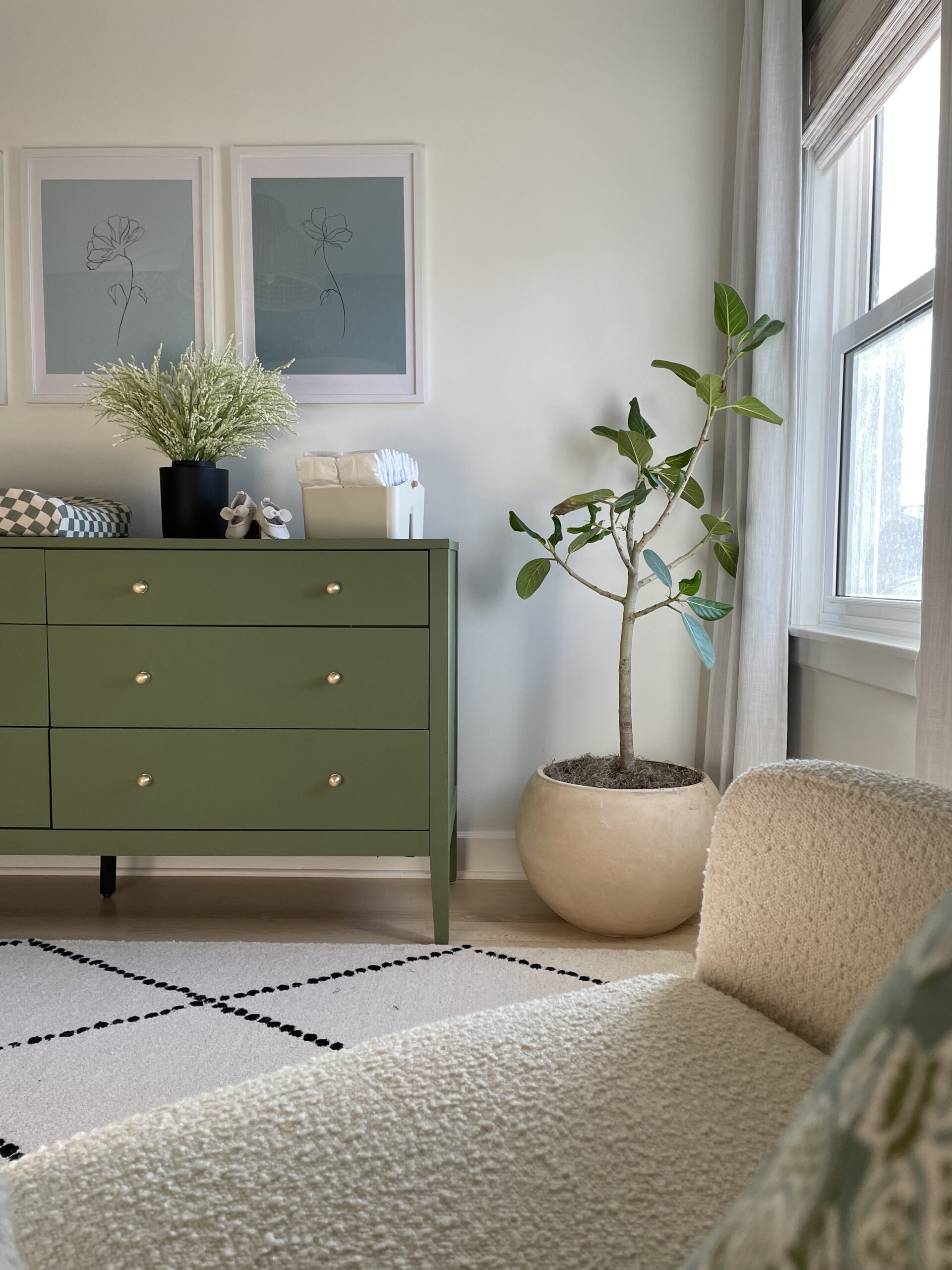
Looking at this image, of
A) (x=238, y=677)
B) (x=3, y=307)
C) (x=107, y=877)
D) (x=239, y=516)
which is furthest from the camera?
(x=3, y=307)

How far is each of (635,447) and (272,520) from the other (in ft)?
2.86

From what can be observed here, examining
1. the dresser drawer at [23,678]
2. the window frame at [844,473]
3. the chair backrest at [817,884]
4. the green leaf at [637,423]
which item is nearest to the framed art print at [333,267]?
the green leaf at [637,423]

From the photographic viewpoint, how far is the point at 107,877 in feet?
7.39

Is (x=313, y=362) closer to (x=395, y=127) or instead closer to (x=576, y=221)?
(x=395, y=127)

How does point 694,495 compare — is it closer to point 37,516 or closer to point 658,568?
point 658,568

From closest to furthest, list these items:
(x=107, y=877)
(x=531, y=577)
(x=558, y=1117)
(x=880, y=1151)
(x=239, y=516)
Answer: (x=880, y=1151)
(x=558, y=1117)
(x=239, y=516)
(x=531, y=577)
(x=107, y=877)

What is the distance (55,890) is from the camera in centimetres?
230

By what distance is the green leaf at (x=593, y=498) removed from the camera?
6.60ft

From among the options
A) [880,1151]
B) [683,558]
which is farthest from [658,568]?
[880,1151]

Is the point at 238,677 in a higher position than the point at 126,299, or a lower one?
lower

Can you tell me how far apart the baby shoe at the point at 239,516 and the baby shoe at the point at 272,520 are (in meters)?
0.02

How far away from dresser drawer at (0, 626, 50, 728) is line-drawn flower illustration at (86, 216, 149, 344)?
0.99m

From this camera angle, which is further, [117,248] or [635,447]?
[117,248]

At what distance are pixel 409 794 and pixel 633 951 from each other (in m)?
0.61
